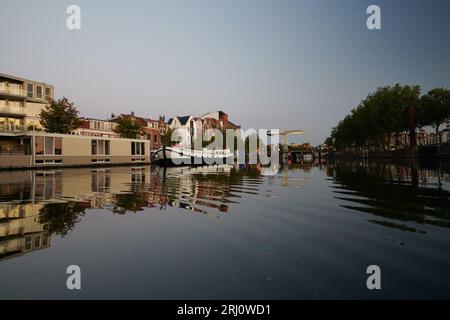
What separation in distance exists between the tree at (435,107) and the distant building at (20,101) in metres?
81.6

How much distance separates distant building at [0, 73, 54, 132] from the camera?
4838 centimetres

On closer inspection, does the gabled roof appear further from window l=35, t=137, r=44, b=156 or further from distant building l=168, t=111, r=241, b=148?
window l=35, t=137, r=44, b=156

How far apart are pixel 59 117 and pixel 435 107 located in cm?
7888

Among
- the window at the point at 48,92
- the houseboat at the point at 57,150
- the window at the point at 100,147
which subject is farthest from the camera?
the window at the point at 48,92

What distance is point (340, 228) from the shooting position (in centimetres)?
669

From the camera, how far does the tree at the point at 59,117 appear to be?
159 feet

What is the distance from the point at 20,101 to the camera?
52531mm

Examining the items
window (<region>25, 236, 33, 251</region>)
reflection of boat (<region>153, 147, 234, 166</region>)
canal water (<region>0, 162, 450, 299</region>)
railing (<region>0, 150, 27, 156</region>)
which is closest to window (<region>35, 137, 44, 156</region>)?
railing (<region>0, 150, 27, 156</region>)

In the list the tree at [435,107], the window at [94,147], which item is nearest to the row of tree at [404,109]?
the tree at [435,107]

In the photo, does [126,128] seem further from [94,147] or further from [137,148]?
[94,147]

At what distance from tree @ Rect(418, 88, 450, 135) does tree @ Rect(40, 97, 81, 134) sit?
76261 millimetres

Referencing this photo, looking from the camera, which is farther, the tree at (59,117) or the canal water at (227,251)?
the tree at (59,117)

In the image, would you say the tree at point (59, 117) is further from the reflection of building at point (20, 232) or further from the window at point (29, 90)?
the reflection of building at point (20, 232)
